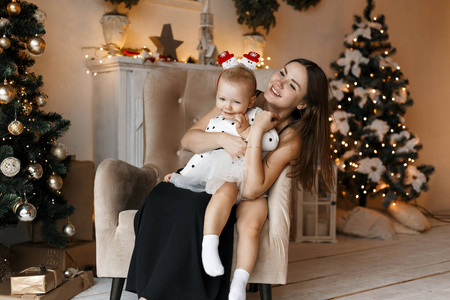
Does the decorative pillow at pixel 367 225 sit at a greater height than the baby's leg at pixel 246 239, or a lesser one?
lesser

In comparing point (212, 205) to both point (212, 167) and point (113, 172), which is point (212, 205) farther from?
point (113, 172)

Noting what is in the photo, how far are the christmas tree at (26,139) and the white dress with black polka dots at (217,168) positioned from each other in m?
0.70

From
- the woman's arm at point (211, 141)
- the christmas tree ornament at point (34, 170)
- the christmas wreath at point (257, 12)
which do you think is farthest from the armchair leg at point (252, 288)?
the christmas wreath at point (257, 12)

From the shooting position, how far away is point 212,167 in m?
2.19

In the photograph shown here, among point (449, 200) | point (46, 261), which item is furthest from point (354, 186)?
point (46, 261)

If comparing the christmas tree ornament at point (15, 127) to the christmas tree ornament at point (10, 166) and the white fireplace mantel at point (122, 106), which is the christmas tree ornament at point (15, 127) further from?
the white fireplace mantel at point (122, 106)

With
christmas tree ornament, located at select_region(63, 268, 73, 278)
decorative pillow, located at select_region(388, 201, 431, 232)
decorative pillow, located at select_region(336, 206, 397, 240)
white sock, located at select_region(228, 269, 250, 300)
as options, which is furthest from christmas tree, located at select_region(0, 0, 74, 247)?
decorative pillow, located at select_region(388, 201, 431, 232)

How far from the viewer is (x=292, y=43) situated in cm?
479

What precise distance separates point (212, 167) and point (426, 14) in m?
4.29

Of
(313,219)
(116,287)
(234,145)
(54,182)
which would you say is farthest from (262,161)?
(313,219)

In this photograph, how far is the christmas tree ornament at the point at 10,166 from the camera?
2.46m

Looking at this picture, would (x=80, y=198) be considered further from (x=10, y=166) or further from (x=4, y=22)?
(x=4, y=22)

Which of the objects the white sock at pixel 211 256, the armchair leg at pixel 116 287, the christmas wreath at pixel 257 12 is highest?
the christmas wreath at pixel 257 12

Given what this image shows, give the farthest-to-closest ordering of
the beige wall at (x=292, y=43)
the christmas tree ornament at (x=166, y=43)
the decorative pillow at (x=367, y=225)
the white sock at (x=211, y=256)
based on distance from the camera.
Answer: the decorative pillow at (x=367, y=225) < the christmas tree ornament at (x=166, y=43) < the beige wall at (x=292, y=43) < the white sock at (x=211, y=256)
